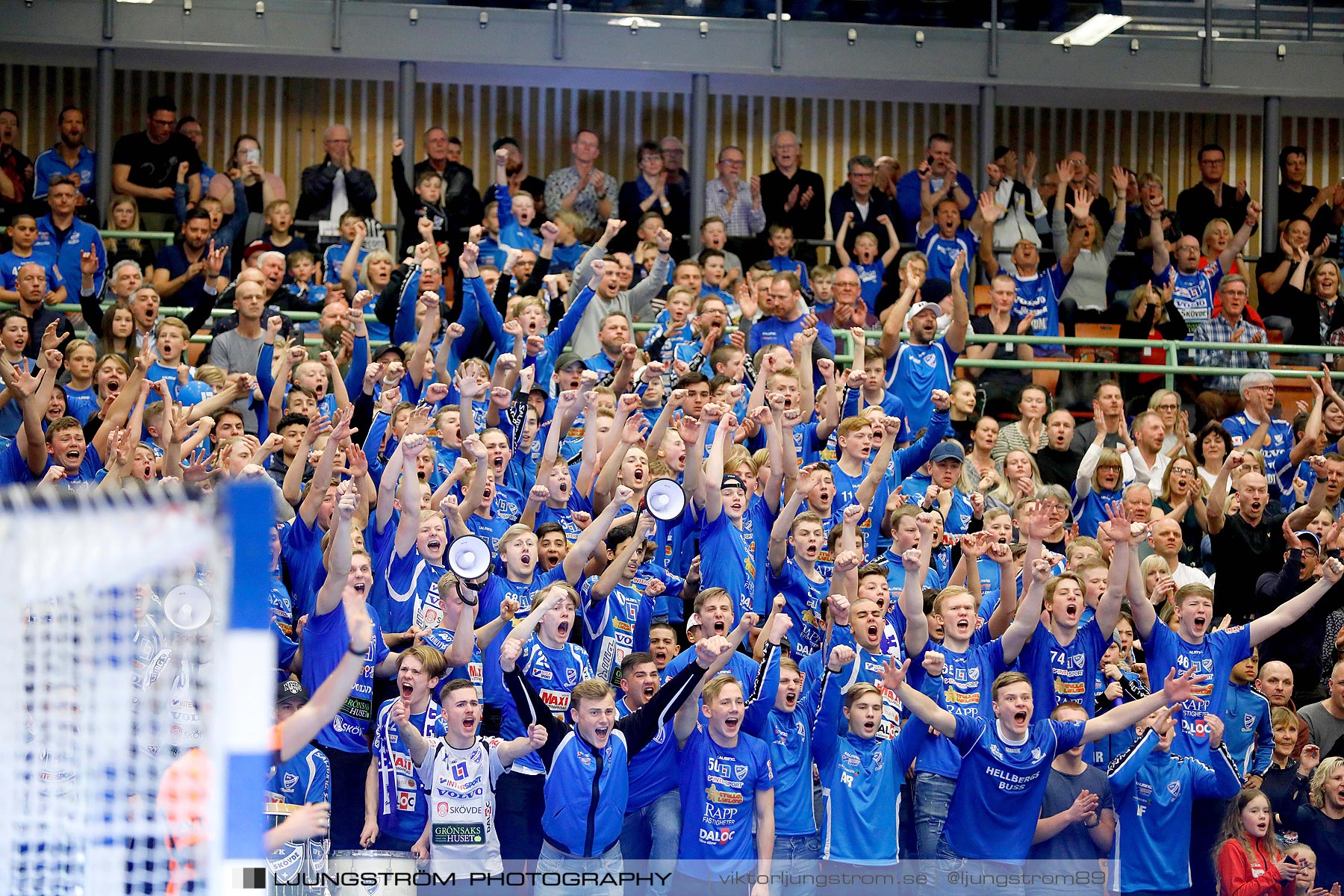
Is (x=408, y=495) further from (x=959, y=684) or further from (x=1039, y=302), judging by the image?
(x=1039, y=302)

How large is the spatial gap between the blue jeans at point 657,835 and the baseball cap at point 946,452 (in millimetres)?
3335

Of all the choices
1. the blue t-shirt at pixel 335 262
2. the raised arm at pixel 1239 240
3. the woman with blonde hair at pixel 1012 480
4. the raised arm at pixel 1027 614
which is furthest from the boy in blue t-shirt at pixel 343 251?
the raised arm at pixel 1239 240

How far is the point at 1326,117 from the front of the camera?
19016mm

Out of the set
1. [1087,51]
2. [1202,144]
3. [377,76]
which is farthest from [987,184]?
[377,76]

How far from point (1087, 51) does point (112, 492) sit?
14776mm

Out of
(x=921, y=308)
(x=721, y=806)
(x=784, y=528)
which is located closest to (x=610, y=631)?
(x=784, y=528)

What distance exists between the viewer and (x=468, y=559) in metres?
8.48

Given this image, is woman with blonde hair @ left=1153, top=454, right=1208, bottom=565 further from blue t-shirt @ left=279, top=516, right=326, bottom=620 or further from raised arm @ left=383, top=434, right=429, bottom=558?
blue t-shirt @ left=279, top=516, right=326, bottom=620

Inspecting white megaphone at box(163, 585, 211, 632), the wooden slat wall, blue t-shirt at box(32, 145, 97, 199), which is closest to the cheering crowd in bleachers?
blue t-shirt at box(32, 145, 97, 199)

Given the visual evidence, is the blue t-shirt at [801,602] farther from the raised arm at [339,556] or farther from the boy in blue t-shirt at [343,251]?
the boy in blue t-shirt at [343,251]

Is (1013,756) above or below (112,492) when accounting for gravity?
below

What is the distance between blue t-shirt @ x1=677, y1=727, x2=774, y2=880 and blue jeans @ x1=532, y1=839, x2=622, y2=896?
39cm

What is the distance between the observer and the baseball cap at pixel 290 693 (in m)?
8.16

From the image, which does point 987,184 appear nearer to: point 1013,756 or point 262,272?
point 262,272
